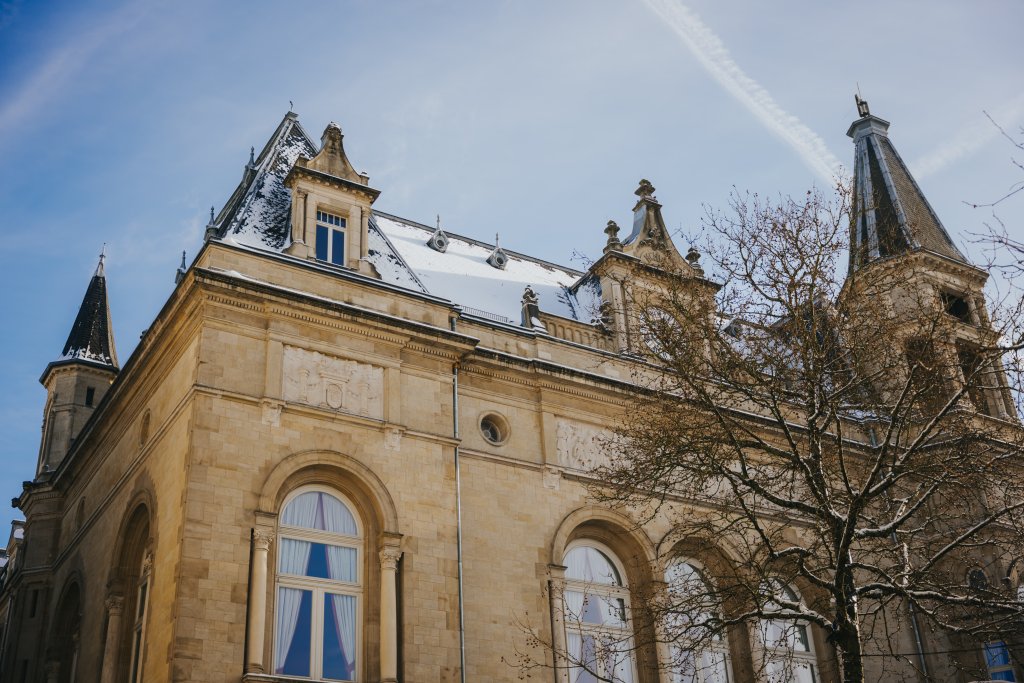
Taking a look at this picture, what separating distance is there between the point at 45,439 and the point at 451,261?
1385 cm

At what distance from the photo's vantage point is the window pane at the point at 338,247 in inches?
1035

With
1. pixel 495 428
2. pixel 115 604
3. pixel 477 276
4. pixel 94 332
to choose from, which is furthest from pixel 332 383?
pixel 94 332

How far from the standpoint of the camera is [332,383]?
23656 mm

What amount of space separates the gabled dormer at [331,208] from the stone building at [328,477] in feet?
0.23

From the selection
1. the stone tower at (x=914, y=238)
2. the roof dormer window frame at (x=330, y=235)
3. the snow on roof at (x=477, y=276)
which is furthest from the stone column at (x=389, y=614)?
the stone tower at (x=914, y=238)

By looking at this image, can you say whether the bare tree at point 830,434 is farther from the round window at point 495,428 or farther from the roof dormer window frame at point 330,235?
the roof dormer window frame at point 330,235

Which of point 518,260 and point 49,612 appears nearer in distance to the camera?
point 49,612

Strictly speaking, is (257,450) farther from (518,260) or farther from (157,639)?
(518,260)

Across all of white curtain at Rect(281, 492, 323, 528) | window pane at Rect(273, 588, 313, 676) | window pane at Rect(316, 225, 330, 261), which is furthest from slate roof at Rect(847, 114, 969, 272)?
window pane at Rect(273, 588, 313, 676)

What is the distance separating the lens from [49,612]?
96.5 feet

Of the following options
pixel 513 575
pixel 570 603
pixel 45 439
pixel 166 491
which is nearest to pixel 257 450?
pixel 166 491

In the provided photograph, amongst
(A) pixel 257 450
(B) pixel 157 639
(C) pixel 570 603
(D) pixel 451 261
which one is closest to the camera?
(B) pixel 157 639

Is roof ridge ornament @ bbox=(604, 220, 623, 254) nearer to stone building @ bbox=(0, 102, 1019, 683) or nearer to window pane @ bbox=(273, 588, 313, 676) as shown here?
stone building @ bbox=(0, 102, 1019, 683)

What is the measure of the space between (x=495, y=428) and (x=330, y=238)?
20.0ft
